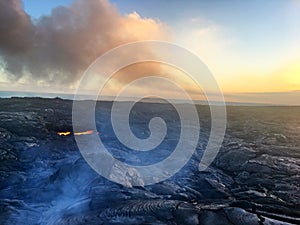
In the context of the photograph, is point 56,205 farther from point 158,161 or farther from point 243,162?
point 243,162

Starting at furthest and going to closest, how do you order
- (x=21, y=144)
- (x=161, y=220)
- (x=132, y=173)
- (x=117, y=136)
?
(x=117, y=136) → (x=21, y=144) → (x=132, y=173) → (x=161, y=220)

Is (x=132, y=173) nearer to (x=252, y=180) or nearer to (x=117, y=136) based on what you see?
(x=252, y=180)

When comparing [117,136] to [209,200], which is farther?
[117,136]

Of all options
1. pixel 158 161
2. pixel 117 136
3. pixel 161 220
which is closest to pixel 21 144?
pixel 117 136

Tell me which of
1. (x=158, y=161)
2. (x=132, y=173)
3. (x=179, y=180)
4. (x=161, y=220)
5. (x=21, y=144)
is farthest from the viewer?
(x=21, y=144)

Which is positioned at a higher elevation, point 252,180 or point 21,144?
point 21,144

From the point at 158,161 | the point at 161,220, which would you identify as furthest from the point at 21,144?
the point at 161,220
